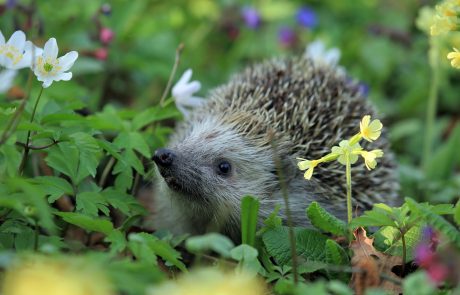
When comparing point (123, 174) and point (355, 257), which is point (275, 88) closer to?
point (123, 174)

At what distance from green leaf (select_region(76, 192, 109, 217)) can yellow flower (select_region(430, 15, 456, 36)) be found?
54.6 inches

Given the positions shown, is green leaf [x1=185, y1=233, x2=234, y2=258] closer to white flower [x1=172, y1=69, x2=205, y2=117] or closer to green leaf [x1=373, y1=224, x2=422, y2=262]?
green leaf [x1=373, y1=224, x2=422, y2=262]

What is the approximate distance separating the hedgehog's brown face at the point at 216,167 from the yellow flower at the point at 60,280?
1292 millimetres

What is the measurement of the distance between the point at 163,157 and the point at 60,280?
4.65ft

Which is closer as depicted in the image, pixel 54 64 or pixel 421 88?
pixel 54 64

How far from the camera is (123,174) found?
2672 mm

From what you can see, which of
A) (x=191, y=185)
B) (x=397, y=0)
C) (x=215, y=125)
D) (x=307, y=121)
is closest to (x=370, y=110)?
(x=307, y=121)

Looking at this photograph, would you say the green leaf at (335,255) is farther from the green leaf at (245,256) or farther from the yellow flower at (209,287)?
the yellow flower at (209,287)

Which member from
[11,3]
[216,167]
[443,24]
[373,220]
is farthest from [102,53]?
[373,220]

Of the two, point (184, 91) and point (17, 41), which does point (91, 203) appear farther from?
point (184, 91)

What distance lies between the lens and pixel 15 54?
2.28 m

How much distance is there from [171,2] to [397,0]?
218 cm

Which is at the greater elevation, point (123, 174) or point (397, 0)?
point (397, 0)

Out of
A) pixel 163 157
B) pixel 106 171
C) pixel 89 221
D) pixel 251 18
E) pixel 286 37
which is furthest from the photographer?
pixel 286 37
